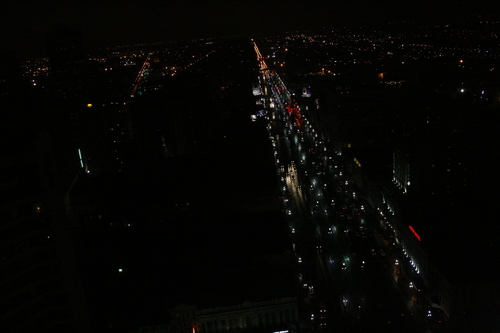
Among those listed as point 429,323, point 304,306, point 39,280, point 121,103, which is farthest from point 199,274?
point 121,103

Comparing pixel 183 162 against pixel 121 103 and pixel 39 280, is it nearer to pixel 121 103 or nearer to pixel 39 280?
pixel 121 103

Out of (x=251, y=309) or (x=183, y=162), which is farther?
(x=183, y=162)

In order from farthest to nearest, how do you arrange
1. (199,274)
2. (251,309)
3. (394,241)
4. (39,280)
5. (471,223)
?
1. (394,241)
2. (471,223)
3. (199,274)
4. (251,309)
5. (39,280)

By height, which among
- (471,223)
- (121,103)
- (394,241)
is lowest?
(394,241)

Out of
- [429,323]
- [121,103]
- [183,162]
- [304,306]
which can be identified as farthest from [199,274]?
[121,103]

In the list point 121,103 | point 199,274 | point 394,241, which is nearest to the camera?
point 199,274

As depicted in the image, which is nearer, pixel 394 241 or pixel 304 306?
pixel 304 306

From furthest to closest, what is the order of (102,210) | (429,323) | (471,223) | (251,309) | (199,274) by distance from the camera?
(102,210), (471,223), (199,274), (251,309), (429,323)

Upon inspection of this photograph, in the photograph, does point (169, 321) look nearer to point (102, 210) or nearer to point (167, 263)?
point (167, 263)

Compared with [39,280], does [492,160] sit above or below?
below
